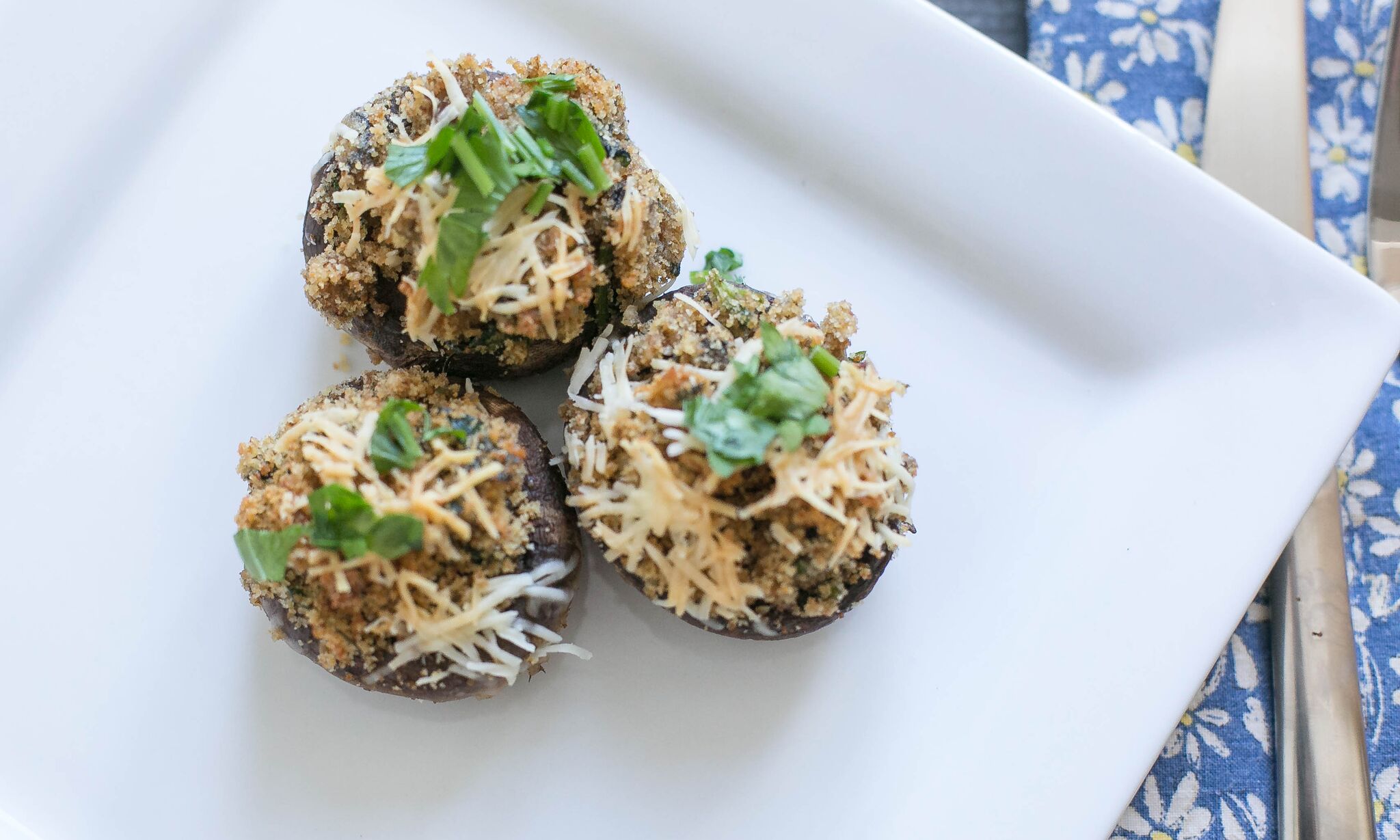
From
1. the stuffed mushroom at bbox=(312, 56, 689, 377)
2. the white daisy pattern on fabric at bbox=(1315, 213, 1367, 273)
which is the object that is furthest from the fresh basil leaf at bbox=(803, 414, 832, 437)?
the white daisy pattern on fabric at bbox=(1315, 213, 1367, 273)

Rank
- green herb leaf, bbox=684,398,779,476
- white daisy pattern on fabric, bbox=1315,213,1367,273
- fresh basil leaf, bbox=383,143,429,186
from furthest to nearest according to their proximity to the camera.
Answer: white daisy pattern on fabric, bbox=1315,213,1367,273 < fresh basil leaf, bbox=383,143,429,186 < green herb leaf, bbox=684,398,779,476

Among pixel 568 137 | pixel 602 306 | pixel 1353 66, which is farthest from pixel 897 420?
pixel 1353 66

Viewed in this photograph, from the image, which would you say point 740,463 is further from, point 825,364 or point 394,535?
point 394,535

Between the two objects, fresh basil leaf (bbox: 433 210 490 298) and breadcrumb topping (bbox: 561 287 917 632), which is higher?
fresh basil leaf (bbox: 433 210 490 298)

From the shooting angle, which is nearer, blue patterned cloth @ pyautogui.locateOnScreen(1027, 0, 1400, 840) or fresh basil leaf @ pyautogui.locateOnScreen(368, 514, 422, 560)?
fresh basil leaf @ pyautogui.locateOnScreen(368, 514, 422, 560)

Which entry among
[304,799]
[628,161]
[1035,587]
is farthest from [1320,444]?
[304,799]

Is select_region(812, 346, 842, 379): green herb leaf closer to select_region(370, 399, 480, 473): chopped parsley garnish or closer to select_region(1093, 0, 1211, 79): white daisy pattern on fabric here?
select_region(370, 399, 480, 473): chopped parsley garnish

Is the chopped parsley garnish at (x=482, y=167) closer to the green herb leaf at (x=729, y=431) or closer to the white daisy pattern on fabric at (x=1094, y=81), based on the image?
the green herb leaf at (x=729, y=431)

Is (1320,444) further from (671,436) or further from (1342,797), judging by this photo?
(671,436)
